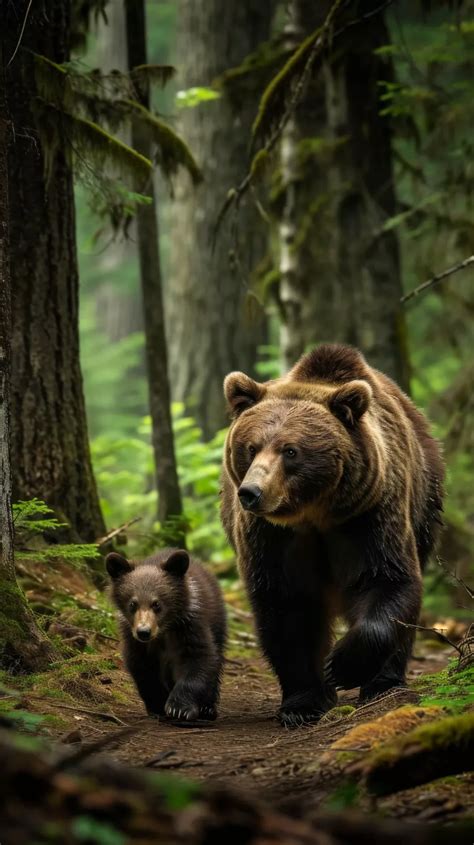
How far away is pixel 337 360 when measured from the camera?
22.1ft

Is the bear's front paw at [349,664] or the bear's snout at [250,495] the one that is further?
the bear's front paw at [349,664]

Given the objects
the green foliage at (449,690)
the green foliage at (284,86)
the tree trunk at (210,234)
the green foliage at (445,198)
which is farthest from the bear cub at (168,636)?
the tree trunk at (210,234)

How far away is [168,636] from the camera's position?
644cm

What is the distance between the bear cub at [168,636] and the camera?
6.08 metres

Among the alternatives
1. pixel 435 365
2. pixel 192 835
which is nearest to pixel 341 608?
pixel 192 835

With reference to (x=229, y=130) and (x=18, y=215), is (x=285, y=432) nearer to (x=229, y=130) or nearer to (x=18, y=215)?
(x=18, y=215)

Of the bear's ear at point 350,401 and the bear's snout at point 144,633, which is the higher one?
the bear's ear at point 350,401

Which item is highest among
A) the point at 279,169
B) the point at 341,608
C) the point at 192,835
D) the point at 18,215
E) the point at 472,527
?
the point at 279,169

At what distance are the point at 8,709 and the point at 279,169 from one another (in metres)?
10.3

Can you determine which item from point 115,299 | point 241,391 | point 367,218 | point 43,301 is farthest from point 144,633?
point 115,299

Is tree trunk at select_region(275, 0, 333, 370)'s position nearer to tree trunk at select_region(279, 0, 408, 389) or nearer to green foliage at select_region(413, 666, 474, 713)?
tree trunk at select_region(279, 0, 408, 389)

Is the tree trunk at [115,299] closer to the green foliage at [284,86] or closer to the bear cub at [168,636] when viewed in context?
the green foliage at [284,86]

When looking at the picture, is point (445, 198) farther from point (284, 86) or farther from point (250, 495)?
point (250, 495)

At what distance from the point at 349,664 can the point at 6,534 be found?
2.11m
